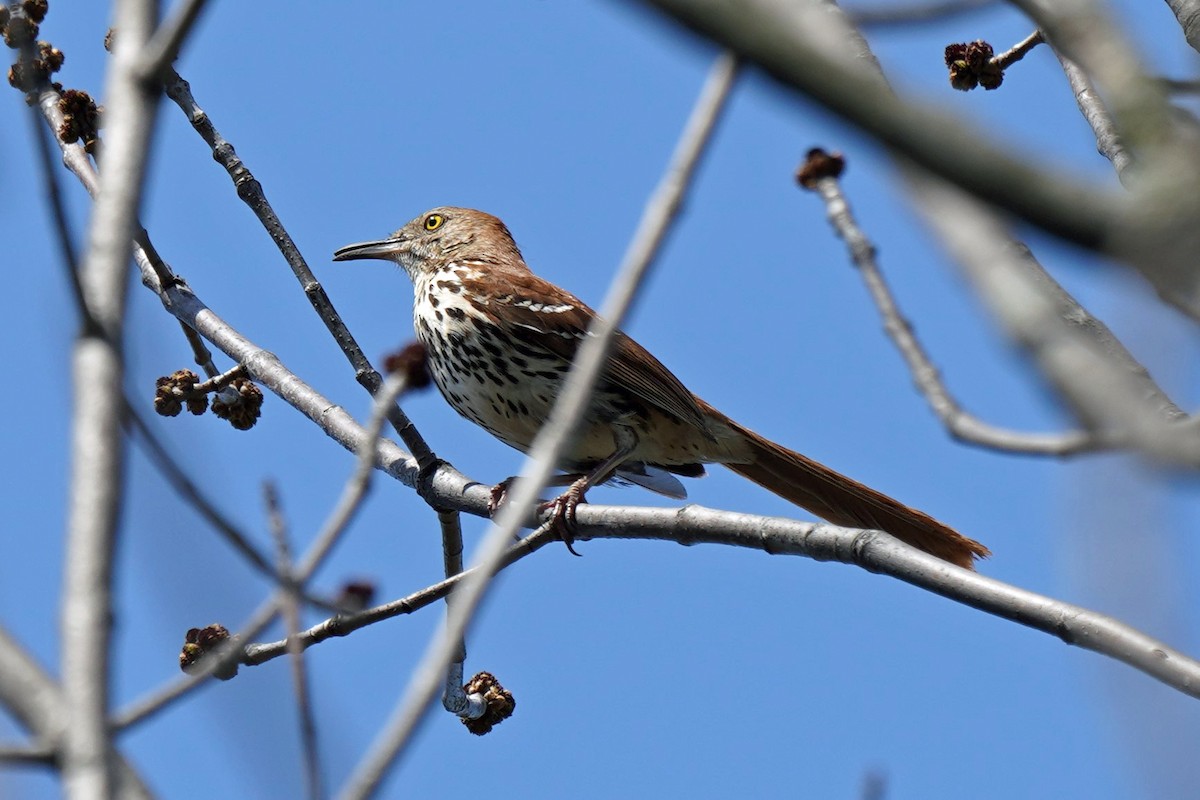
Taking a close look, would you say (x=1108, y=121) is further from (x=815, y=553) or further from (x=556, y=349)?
(x=556, y=349)

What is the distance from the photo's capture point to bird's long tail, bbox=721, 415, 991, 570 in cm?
468

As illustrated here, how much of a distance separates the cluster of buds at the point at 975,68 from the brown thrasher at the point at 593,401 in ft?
5.36

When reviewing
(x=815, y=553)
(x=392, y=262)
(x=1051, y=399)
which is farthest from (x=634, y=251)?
(x=392, y=262)

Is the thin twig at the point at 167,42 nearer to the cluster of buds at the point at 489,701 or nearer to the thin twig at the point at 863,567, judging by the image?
the thin twig at the point at 863,567

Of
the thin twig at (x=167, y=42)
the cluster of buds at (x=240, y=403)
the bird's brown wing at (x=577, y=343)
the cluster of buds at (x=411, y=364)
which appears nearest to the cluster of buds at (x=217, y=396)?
the cluster of buds at (x=240, y=403)

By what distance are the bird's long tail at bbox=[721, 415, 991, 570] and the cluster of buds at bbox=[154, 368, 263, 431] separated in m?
2.08

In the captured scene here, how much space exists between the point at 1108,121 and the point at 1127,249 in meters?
A: 2.93

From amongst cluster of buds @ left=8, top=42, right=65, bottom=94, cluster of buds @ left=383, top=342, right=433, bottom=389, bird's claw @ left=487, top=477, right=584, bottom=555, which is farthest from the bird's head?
cluster of buds @ left=383, top=342, right=433, bottom=389

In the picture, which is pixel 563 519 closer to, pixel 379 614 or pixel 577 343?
pixel 379 614

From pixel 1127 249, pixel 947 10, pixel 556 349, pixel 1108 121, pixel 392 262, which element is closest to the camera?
pixel 1127 249

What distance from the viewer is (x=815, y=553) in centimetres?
310

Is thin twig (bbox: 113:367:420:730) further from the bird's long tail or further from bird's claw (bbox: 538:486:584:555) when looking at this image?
the bird's long tail

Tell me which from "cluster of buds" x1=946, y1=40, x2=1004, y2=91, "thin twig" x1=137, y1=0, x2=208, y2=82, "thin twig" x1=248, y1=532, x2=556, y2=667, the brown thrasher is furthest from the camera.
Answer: the brown thrasher

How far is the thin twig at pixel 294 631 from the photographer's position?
1.62 meters
